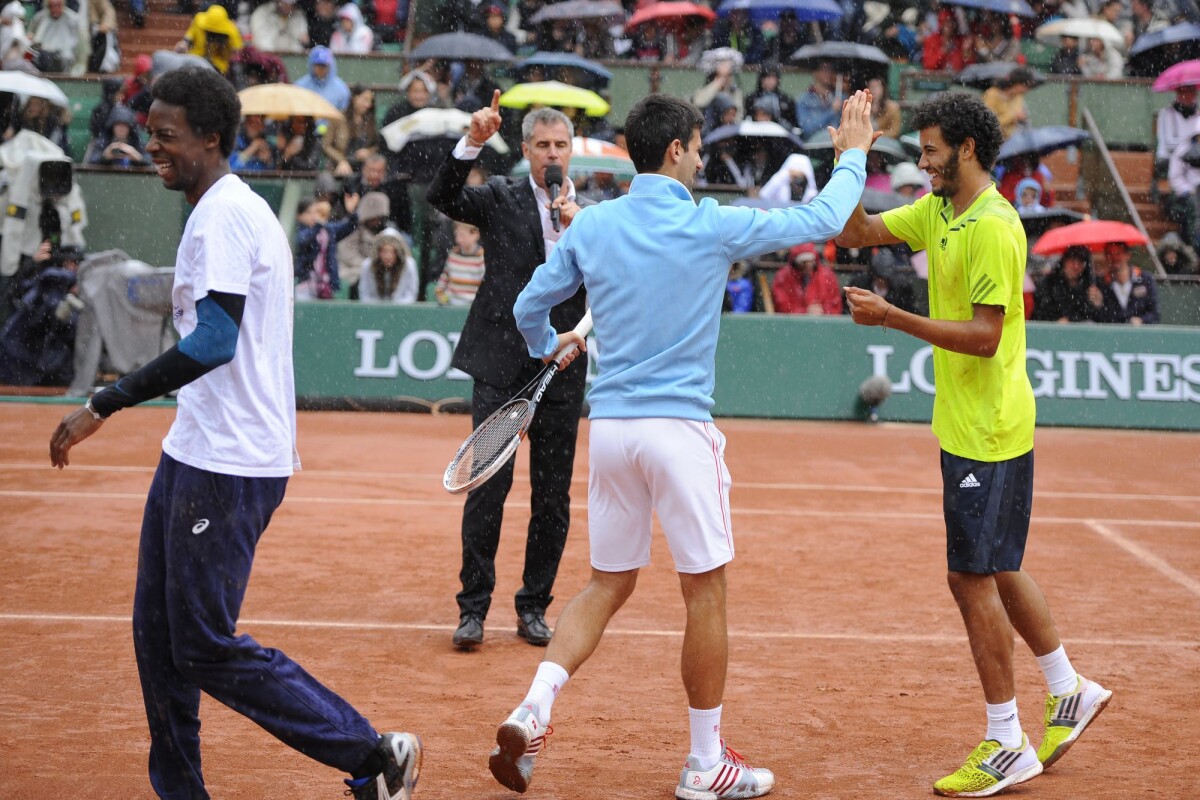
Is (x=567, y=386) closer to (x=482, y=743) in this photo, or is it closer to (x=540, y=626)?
(x=540, y=626)

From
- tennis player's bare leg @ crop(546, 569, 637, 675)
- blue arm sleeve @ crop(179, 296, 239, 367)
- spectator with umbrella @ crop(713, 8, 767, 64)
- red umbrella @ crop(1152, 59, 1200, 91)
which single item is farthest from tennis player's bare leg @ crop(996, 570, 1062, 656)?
spectator with umbrella @ crop(713, 8, 767, 64)

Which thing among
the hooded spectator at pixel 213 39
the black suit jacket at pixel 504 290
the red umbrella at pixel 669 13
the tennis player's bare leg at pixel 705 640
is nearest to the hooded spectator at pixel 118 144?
the hooded spectator at pixel 213 39

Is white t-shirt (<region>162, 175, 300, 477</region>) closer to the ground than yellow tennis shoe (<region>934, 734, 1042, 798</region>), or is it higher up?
higher up

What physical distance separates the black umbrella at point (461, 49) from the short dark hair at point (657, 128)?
1468 centimetres

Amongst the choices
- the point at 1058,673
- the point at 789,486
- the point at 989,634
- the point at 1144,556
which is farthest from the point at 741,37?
the point at 989,634

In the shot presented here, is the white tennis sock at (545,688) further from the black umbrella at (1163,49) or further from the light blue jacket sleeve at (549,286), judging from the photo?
the black umbrella at (1163,49)

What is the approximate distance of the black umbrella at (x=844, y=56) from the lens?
19422 mm

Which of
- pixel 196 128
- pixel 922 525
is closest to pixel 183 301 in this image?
pixel 196 128

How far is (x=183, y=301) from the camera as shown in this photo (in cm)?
413

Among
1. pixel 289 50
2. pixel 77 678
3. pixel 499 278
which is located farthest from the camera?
pixel 289 50

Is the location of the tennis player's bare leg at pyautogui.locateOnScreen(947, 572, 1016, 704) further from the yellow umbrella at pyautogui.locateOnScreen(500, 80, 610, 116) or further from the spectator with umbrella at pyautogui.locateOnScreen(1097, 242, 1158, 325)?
the yellow umbrella at pyautogui.locateOnScreen(500, 80, 610, 116)

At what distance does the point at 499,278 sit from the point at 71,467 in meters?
5.96

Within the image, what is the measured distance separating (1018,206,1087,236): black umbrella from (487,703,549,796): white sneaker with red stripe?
1369cm

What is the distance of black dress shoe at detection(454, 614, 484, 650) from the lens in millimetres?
6648
